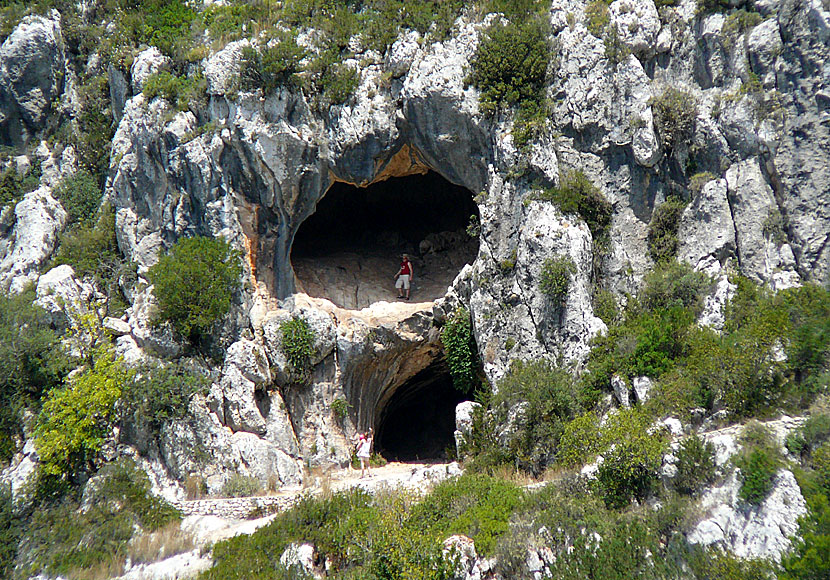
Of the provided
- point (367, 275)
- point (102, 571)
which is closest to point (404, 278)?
point (367, 275)

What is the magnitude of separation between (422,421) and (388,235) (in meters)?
6.89

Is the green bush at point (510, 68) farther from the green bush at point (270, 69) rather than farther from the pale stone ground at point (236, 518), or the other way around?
the pale stone ground at point (236, 518)

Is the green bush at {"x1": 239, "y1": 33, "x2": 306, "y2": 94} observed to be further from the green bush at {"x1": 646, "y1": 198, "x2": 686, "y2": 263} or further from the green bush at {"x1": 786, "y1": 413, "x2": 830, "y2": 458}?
the green bush at {"x1": 786, "y1": 413, "x2": 830, "y2": 458}

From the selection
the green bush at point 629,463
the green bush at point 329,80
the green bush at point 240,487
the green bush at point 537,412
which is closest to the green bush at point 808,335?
the green bush at point 629,463

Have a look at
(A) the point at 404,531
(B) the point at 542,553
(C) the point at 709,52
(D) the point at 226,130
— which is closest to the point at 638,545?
(B) the point at 542,553

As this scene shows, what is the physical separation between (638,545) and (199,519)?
9320 mm

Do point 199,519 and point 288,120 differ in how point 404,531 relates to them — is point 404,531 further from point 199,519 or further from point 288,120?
point 288,120

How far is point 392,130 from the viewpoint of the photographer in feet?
62.2

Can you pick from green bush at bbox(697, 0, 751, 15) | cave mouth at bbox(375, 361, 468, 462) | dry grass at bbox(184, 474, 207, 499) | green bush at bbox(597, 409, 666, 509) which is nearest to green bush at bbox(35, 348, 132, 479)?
dry grass at bbox(184, 474, 207, 499)

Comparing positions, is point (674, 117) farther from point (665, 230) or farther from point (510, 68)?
point (510, 68)

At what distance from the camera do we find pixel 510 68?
725 inches

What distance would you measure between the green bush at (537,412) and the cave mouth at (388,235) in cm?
621

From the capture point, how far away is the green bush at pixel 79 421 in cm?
1655

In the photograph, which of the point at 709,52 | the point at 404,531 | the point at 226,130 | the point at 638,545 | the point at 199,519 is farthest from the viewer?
the point at 226,130
